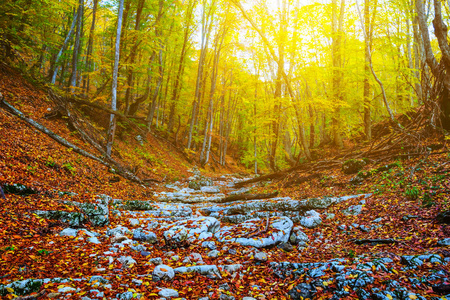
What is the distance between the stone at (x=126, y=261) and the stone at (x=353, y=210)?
185 inches

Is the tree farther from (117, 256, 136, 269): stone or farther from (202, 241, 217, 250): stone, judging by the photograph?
(117, 256, 136, 269): stone

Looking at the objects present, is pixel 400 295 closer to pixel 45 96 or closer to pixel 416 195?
pixel 416 195

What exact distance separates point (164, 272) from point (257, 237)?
194cm

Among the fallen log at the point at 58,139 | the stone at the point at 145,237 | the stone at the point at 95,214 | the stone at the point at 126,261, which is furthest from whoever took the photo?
the fallen log at the point at 58,139

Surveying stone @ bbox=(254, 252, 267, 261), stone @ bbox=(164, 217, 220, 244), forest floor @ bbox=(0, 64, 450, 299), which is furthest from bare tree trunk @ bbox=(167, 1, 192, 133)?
stone @ bbox=(254, 252, 267, 261)

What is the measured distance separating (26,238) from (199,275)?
2.74m

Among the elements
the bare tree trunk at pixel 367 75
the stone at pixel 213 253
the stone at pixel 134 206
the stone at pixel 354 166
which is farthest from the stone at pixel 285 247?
the bare tree trunk at pixel 367 75

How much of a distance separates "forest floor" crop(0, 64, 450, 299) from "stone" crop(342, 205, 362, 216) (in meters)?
0.02

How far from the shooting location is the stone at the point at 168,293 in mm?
2750

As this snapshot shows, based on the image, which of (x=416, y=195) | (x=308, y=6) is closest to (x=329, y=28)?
(x=308, y=6)

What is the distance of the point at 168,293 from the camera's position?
2.79 meters

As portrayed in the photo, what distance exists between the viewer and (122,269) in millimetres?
3275

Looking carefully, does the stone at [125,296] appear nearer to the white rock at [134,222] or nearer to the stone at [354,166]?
the white rock at [134,222]

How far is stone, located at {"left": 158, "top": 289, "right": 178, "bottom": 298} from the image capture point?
2750 millimetres
